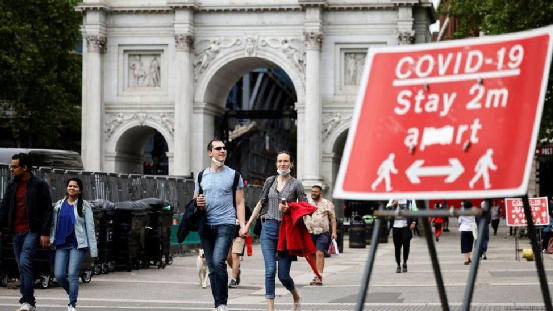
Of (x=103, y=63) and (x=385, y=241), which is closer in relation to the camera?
(x=385, y=241)

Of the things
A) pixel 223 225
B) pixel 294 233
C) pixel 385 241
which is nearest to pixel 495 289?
pixel 294 233

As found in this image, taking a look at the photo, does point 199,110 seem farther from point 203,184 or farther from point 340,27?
point 203,184

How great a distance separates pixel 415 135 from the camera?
7.13 meters

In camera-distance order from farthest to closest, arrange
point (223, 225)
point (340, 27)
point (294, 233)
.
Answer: point (340, 27) → point (294, 233) → point (223, 225)

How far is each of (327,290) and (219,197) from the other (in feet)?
20.6

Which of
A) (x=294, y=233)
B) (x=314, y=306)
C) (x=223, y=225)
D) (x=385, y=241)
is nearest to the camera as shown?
(x=223, y=225)

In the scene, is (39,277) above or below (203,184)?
below

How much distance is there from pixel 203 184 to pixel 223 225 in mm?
571

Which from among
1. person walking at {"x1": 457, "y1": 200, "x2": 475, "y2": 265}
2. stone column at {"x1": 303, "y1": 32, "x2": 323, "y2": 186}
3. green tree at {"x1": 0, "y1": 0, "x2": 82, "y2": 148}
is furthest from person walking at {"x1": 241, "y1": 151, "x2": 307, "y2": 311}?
green tree at {"x1": 0, "y1": 0, "x2": 82, "y2": 148}

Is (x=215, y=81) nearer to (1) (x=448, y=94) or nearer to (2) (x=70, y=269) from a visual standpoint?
(2) (x=70, y=269)

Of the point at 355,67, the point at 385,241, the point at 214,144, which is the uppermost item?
the point at 355,67

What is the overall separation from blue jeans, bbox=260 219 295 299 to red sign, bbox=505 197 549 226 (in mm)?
15341

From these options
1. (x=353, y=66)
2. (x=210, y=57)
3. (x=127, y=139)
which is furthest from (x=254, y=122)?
(x=353, y=66)

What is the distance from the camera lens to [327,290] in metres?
19.8
